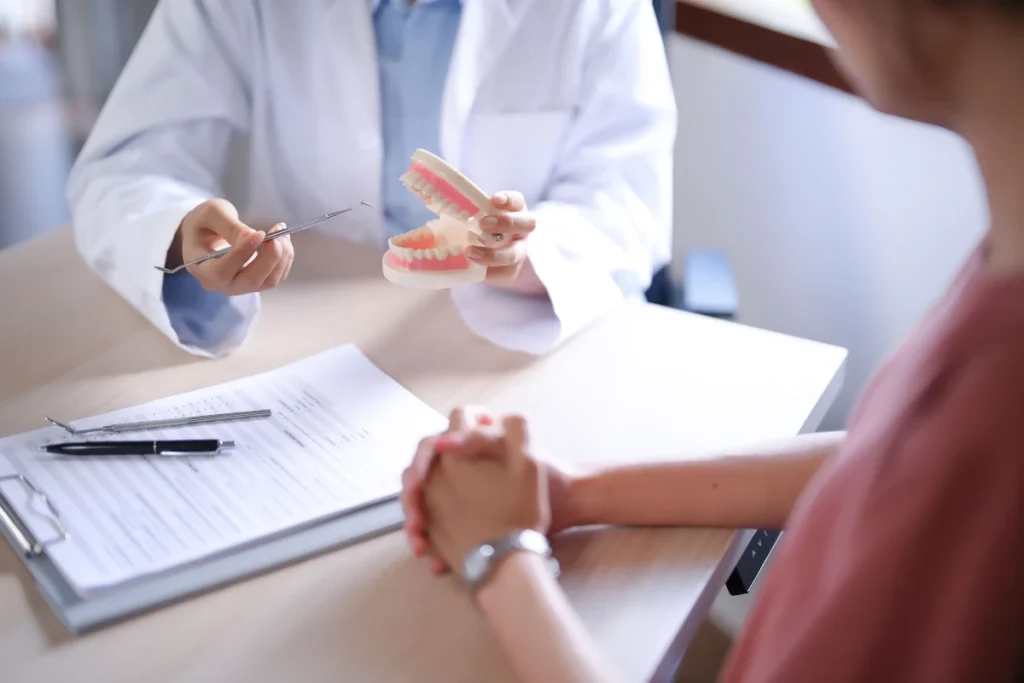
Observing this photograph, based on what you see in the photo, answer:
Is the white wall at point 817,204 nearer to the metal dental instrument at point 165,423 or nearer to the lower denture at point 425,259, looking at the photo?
the lower denture at point 425,259

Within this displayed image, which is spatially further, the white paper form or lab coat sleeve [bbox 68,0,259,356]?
lab coat sleeve [bbox 68,0,259,356]

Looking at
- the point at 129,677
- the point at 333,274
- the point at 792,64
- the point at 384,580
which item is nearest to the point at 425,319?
the point at 333,274

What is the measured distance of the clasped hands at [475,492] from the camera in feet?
2.32

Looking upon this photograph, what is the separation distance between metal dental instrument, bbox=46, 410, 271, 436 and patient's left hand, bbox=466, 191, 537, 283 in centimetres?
26

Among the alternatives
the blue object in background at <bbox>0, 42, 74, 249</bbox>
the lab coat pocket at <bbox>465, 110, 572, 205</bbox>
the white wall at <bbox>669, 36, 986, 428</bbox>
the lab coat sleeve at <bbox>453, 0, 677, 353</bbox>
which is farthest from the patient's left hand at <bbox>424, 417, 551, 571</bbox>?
the blue object in background at <bbox>0, 42, 74, 249</bbox>

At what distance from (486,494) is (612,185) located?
0.58m

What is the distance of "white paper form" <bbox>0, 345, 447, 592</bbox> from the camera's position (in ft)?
2.36

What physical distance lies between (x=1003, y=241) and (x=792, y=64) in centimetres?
119

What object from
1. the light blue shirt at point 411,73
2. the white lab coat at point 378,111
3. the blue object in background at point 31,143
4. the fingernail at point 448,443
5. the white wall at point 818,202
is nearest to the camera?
the fingernail at point 448,443

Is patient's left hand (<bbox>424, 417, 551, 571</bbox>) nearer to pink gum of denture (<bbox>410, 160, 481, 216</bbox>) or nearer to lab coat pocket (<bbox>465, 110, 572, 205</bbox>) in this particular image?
pink gum of denture (<bbox>410, 160, 481, 216</bbox>)

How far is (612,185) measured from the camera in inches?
46.8

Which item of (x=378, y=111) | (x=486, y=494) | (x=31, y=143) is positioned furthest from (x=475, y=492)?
(x=31, y=143)

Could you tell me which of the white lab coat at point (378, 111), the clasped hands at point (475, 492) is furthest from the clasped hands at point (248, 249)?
the clasped hands at point (475, 492)

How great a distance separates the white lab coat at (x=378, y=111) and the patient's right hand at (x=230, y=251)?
0.10 meters
